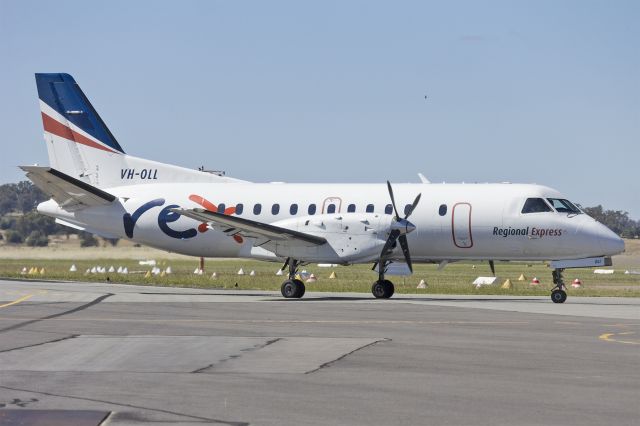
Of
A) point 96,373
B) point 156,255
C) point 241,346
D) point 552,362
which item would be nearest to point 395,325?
point 241,346

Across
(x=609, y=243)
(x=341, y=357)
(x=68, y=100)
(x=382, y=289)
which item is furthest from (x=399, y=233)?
(x=341, y=357)

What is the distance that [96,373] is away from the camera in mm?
14688

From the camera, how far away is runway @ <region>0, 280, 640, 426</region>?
11.5 m

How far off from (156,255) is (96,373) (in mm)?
69214

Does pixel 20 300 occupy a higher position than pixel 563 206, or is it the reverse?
pixel 563 206

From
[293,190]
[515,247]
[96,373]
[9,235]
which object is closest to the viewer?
[96,373]

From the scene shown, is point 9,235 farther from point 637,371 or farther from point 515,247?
point 637,371

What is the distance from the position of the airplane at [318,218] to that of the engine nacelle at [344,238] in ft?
0.11

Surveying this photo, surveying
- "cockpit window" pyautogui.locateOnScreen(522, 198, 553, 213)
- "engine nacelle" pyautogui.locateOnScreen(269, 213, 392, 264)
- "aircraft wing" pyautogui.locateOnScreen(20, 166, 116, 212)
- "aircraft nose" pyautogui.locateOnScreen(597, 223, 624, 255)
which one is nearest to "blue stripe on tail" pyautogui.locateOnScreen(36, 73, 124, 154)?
"aircraft wing" pyautogui.locateOnScreen(20, 166, 116, 212)

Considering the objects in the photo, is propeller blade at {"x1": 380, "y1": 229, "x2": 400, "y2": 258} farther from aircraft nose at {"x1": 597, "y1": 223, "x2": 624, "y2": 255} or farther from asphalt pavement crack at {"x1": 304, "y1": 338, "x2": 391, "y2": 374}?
asphalt pavement crack at {"x1": 304, "y1": 338, "x2": 391, "y2": 374}

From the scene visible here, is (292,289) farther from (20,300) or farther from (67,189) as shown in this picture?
(67,189)

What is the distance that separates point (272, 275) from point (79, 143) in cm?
2253

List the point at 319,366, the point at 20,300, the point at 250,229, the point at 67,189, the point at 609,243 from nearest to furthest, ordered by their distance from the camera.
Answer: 1. the point at 319,366
2. the point at 20,300
3. the point at 609,243
4. the point at 250,229
5. the point at 67,189

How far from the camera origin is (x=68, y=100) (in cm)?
4025
